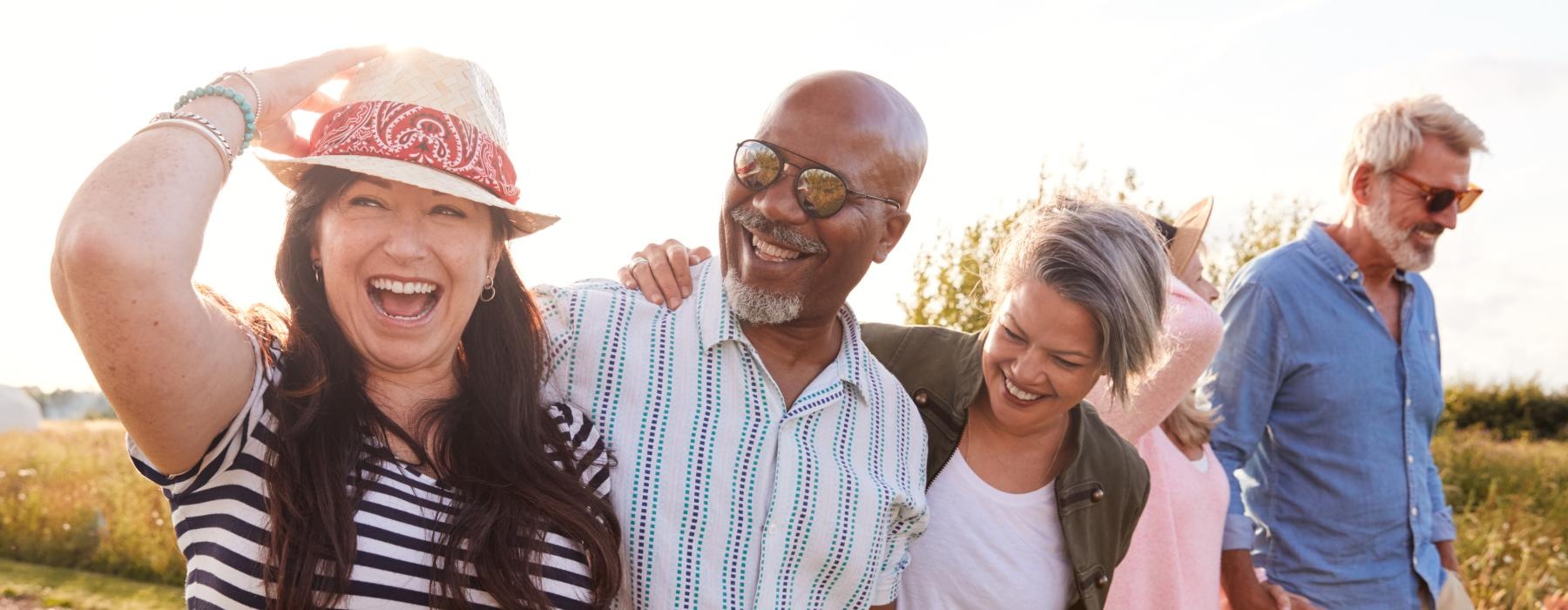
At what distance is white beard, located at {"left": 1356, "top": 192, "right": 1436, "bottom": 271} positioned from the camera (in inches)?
197

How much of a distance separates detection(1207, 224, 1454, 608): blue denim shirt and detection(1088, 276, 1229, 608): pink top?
0.79 metres

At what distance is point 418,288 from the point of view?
248 cm

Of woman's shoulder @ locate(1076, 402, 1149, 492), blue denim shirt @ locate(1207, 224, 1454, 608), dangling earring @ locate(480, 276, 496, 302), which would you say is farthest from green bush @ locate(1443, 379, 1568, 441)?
dangling earring @ locate(480, 276, 496, 302)

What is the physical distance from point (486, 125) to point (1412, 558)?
4.21 metres

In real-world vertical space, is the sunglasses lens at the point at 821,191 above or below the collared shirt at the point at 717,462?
above

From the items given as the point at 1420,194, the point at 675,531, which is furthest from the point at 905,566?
the point at 1420,194

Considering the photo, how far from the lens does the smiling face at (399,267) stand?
7.94ft

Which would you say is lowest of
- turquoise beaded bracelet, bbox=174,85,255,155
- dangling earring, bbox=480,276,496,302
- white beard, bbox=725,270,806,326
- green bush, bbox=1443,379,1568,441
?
green bush, bbox=1443,379,1568,441

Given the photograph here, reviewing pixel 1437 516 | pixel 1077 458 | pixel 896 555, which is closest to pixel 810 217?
pixel 896 555

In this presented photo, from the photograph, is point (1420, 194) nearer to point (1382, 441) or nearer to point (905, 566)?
point (1382, 441)

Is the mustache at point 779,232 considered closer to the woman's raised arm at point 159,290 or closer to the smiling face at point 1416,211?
the woman's raised arm at point 159,290

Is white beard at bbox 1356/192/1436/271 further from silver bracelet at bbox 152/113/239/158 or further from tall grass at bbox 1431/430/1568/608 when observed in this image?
silver bracelet at bbox 152/113/239/158

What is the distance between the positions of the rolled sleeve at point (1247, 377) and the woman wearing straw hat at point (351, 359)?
292cm

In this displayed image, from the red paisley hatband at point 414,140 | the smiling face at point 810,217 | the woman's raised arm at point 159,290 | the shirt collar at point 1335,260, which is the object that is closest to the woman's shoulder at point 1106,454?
the smiling face at point 810,217
